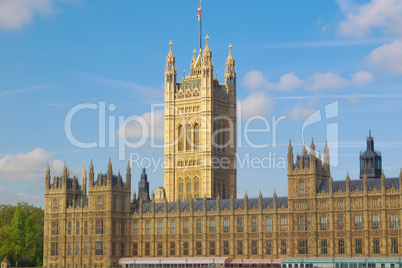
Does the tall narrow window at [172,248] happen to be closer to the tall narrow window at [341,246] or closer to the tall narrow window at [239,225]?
the tall narrow window at [239,225]

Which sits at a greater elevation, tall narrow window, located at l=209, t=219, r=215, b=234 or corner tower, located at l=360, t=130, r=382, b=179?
corner tower, located at l=360, t=130, r=382, b=179

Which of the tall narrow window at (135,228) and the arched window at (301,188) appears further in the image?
the tall narrow window at (135,228)

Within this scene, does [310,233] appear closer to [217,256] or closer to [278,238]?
[278,238]

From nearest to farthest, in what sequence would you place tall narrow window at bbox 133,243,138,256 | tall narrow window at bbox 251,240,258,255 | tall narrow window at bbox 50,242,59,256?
1. tall narrow window at bbox 251,240,258,255
2. tall narrow window at bbox 133,243,138,256
3. tall narrow window at bbox 50,242,59,256

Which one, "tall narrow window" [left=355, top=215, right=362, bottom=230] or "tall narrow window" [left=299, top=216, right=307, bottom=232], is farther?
"tall narrow window" [left=299, top=216, right=307, bottom=232]

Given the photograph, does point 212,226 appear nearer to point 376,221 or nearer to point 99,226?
point 99,226

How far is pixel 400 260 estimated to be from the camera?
5866 inches

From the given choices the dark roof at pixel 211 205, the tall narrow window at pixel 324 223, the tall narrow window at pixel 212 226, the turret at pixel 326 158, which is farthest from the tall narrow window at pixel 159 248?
the turret at pixel 326 158

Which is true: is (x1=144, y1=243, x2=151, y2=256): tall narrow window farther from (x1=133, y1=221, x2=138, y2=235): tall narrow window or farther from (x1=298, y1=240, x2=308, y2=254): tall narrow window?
(x1=298, y1=240, x2=308, y2=254): tall narrow window

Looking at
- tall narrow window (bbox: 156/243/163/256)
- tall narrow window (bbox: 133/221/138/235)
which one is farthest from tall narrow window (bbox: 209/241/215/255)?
tall narrow window (bbox: 133/221/138/235)

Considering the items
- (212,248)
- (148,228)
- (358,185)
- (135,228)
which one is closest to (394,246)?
(358,185)

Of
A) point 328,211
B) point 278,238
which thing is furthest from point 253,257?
point 328,211

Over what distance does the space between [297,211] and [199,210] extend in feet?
69.3

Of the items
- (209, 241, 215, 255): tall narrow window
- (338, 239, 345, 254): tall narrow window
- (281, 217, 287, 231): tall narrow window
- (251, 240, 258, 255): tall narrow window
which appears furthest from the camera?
(209, 241, 215, 255): tall narrow window
